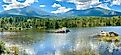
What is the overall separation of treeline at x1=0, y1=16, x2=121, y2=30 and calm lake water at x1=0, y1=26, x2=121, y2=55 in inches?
7.6

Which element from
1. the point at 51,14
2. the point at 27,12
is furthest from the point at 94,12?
the point at 27,12

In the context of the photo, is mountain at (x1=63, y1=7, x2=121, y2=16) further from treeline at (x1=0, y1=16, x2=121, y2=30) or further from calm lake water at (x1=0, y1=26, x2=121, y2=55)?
calm lake water at (x1=0, y1=26, x2=121, y2=55)

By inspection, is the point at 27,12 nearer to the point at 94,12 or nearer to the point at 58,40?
the point at 58,40

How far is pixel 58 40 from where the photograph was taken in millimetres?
11219

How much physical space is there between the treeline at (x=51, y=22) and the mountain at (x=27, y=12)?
0.13 metres

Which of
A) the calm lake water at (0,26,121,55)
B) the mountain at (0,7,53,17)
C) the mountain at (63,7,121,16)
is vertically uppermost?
the mountain at (0,7,53,17)

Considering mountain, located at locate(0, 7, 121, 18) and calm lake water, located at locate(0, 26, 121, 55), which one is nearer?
calm lake water, located at locate(0, 26, 121, 55)

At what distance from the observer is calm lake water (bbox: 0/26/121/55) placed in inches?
413

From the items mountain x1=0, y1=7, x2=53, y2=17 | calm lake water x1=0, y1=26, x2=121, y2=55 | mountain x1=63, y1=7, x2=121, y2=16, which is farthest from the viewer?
mountain x1=63, y1=7, x2=121, y2=16

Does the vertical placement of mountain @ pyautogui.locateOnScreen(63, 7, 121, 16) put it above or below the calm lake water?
above

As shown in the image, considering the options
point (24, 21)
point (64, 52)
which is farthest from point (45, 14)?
point (64, 52)

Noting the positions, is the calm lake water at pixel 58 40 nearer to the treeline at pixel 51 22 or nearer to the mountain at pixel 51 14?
the treeline at pixel 51 22

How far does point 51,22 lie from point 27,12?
816 millimetres

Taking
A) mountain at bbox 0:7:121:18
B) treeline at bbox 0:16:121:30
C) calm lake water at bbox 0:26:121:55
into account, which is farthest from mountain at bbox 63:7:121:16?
calm lake water at bbox 0:26:121:55
